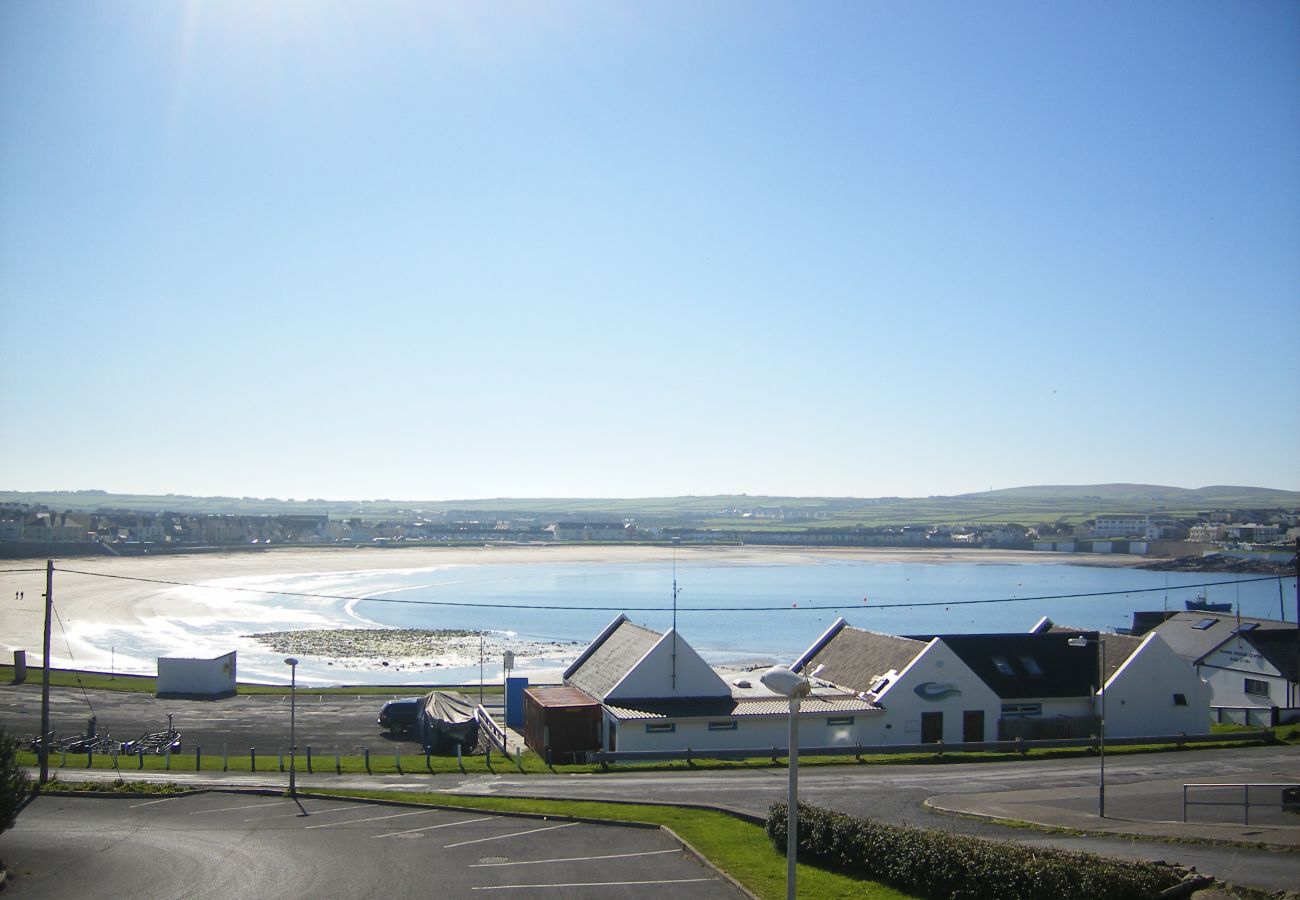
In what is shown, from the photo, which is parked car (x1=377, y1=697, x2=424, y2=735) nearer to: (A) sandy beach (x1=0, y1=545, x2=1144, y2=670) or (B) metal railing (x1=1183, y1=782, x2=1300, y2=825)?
(B) metal railing (x1=1183, y1=782, x2=1300, y2=825)

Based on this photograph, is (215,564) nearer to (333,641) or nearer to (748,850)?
(333,641)

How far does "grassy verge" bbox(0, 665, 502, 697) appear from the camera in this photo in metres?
49.9

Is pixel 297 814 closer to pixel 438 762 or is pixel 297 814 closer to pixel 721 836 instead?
pixel 438 762

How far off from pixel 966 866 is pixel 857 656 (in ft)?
89.3

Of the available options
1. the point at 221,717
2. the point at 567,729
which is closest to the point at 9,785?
the point at 567,729

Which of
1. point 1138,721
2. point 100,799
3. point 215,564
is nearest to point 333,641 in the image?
point 100,799

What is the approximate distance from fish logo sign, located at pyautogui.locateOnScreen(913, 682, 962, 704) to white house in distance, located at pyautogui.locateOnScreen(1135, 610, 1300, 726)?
12.3 meters

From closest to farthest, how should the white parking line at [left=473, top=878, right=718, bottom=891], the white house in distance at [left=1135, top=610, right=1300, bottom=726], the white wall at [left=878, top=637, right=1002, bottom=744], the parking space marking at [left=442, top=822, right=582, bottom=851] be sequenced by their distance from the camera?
1. the white parking line at [left=473, top=878, right=718, bottom=891]
2. the parking space marking at [left=442, top=822, right=582, bottom=851]
3. the white wall at [left=878, top=637, right=1002, bottom=744]
4. the white house in distance at [left=1135, top=610, right=1300, bottom=726]

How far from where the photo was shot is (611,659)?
40156 mm

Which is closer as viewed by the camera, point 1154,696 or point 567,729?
point 567,729

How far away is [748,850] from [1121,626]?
282 ft

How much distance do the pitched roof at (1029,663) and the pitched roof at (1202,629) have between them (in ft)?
31.3

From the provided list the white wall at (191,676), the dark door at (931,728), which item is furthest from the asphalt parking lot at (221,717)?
the dark door at (931,728)

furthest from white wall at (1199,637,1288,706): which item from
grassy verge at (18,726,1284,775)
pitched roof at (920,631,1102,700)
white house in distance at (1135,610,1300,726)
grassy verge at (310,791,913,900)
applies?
grassy verge at (310,791,913,900)
